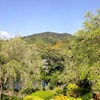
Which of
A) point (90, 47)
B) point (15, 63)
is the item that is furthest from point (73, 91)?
point (15, 63)

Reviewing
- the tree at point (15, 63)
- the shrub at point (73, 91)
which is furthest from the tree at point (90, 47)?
the tree at point (15, 63)

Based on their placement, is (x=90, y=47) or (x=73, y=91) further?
(x=73, y=91)

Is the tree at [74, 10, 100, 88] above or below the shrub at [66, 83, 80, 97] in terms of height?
above

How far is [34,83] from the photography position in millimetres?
20891

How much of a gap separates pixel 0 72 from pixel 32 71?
12.8 ft

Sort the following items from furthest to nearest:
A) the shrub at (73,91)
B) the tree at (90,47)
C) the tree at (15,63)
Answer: the shrub at (73,91) → the tree at (15,63) → the tree at (90,47)

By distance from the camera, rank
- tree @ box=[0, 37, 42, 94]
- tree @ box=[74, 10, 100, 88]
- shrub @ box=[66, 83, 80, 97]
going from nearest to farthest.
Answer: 1. tree @ box=[74, 10, 100, 88]
2. tree @ box=[0, 37, 42, 94]
3. shrub @ box=[66, 83, 80, 97]

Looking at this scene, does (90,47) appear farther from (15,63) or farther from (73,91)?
(73,91)

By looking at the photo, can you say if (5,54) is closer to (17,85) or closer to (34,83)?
(17,85)

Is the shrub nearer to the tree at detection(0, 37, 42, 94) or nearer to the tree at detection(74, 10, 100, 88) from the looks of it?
the tree at detection(74, 10, 100, 88)

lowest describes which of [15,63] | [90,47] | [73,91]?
[73,91]

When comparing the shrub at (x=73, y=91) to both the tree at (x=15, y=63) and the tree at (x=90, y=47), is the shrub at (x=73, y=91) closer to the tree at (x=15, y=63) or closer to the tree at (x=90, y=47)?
the tree at (x=90, y=47)

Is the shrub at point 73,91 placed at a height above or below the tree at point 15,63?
below

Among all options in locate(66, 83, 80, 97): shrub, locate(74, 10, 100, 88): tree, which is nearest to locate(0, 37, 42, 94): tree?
locate(74, 10, 100, 88): tree
